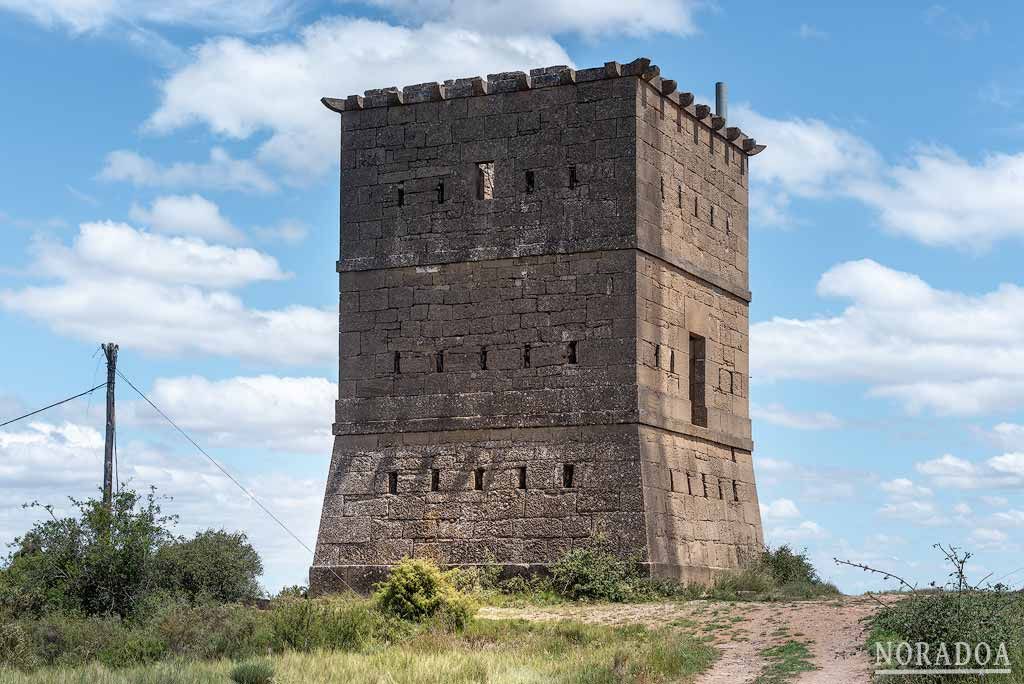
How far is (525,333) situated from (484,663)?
8527 mm

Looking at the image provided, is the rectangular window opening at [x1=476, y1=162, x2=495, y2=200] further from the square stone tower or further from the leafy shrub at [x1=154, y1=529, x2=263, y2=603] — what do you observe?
the leafy shrub at [x1=154, y1=529, x2=263, y2=603]

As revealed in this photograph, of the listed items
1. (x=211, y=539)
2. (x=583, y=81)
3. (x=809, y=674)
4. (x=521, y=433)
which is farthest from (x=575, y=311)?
(x=809, y=674)

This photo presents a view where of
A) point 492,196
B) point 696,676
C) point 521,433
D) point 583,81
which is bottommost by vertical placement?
point 696,676

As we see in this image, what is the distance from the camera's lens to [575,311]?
2428cm

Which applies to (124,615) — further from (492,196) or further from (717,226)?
(717,226)

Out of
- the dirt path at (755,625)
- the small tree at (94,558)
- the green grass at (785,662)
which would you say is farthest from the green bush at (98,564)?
the green grass at (785,662)

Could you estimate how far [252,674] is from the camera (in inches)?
655

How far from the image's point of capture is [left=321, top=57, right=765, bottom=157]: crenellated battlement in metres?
24.6

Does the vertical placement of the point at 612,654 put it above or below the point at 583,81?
below

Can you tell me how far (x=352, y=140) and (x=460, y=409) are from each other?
5.40 m

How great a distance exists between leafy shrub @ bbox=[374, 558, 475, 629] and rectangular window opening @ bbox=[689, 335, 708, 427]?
6.82m

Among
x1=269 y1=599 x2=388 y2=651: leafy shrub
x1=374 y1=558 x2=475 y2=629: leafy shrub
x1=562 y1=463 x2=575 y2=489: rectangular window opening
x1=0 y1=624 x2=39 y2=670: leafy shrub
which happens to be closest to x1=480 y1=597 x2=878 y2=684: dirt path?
x1=374 y1=558 x2=475 y2=629: leafy shrub

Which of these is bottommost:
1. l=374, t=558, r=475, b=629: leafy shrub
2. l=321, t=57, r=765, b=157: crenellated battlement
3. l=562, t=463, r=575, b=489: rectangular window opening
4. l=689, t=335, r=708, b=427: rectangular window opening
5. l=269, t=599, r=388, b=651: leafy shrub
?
l=269, t=599, r=388, b=651: leafy shrub

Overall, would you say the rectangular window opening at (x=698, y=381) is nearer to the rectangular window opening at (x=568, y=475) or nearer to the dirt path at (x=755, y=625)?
the rectangular window opening at (x=568, y=475)
